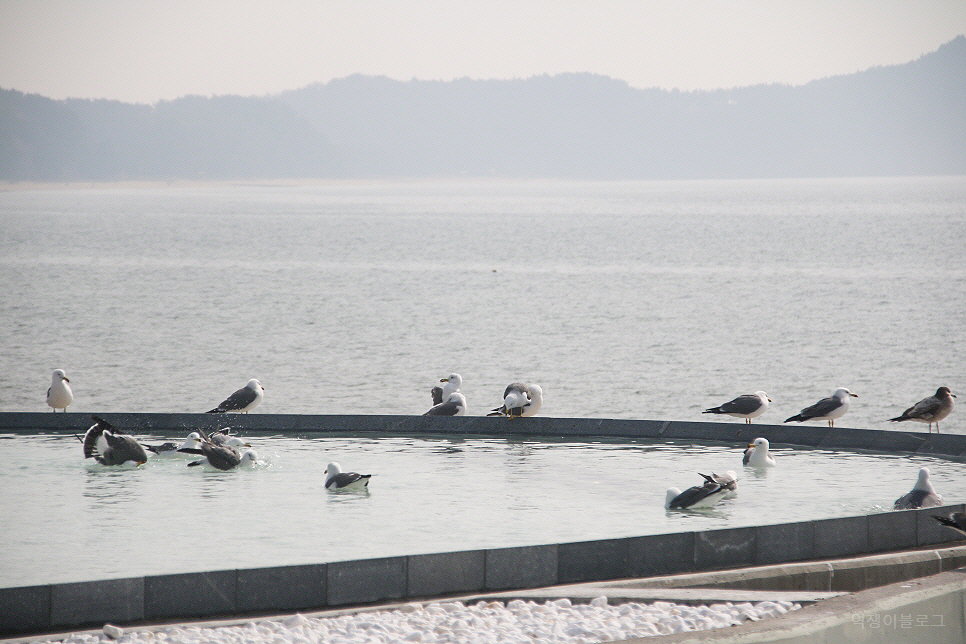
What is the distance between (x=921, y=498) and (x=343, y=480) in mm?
5955

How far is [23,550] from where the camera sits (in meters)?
10.1

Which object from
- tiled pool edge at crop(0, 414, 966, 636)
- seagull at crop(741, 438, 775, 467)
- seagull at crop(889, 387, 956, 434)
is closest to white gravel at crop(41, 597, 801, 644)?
tiled pool edge at crop(0, 414, 966, 636)

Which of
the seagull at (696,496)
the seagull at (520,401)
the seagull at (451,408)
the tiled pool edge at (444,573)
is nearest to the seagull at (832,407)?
the seagull at (520,401)

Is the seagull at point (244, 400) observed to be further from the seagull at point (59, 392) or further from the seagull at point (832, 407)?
the seagull at point (832, 407)

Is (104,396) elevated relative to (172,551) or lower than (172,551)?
lower

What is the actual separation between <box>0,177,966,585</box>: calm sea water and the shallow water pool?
0.16ft

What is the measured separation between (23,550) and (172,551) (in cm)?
134

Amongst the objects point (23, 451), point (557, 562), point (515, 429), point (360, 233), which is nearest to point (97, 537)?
point (557, 562)

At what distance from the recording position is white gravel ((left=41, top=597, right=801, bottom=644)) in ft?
24.1

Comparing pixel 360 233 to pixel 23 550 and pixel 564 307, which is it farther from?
pixel 23 550

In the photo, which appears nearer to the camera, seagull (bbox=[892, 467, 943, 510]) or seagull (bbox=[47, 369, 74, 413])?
seagull (bbox=[892, 467, 943, 510])

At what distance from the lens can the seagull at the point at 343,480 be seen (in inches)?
500

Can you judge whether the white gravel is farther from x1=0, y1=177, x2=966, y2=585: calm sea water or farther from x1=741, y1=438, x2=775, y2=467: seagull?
x1=741, y1=438, x2=775, y2=467: seagull

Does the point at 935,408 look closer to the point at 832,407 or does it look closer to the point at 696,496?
the point at 832,407
